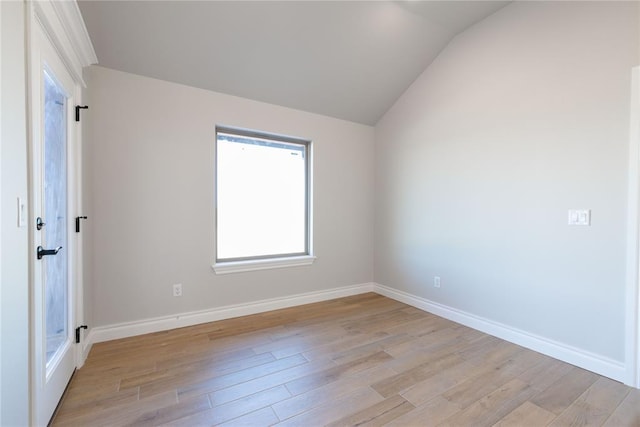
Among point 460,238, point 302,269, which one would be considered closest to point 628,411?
point 460,238

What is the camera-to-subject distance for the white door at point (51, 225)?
1.34m

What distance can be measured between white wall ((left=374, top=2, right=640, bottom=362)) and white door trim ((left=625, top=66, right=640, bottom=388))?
0.05 m

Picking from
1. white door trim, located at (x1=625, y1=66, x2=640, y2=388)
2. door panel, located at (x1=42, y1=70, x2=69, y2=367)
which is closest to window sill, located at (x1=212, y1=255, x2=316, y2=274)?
door panel, located at (x1=42, y1=70, x2=69, y2=367)

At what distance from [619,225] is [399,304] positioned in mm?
2166

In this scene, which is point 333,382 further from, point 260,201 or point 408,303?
point 260,201

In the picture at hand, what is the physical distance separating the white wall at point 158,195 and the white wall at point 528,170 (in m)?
1.61

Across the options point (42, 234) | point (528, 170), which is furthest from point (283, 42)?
point (528, 170)

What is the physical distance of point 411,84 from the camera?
136 inches

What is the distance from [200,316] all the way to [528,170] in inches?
133

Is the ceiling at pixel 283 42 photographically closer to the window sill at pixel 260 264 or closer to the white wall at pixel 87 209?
the white wall at pixel 87 209

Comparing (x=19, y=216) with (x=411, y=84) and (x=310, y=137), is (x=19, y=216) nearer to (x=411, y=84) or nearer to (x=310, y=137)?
(x=310, y=137)

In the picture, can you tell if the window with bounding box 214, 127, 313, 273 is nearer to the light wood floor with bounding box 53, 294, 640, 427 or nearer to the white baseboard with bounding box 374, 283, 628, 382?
the light wood floor with bounding box 53, 294, 640, 427

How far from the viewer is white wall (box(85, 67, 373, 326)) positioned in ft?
8.02

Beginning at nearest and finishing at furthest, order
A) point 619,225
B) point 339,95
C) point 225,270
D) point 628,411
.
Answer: point 628,411 → point 619,225 → point 225,270 → point 339,95
